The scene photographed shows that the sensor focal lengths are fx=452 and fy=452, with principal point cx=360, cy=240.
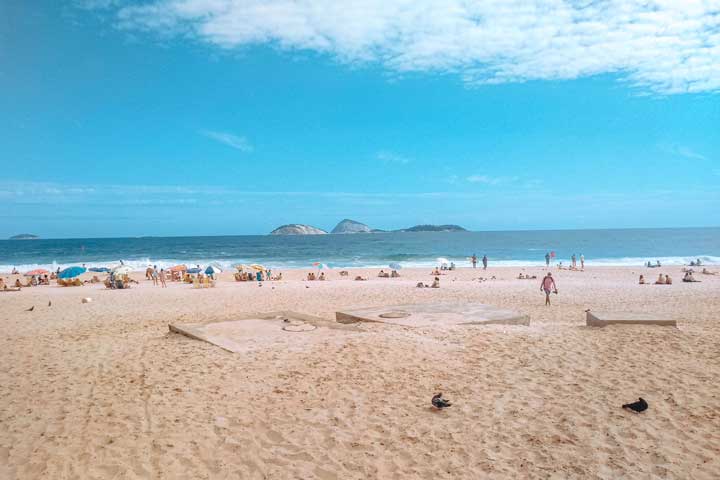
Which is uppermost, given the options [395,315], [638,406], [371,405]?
[395,315]

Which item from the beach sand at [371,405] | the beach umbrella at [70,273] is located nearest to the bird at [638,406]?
the beach sand at [371,405]

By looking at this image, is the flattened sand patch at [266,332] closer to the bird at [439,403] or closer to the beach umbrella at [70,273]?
the bird at [439,403]

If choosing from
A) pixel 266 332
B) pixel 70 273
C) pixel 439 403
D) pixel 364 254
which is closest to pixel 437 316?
pixel 266 332

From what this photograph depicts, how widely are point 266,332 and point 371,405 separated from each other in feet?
14.9

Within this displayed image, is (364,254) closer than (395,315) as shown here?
No

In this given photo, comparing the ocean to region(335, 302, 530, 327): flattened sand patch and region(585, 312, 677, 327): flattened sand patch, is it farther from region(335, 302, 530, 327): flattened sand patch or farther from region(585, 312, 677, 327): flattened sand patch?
region(585, 312, 677, 327): flattened sand patch

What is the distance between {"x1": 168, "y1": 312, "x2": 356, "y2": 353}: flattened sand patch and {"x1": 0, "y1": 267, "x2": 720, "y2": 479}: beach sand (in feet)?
0.88

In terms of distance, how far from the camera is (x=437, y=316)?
11.3 metres

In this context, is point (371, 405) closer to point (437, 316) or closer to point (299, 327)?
point (299, 327)

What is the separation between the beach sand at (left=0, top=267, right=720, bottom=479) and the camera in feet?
15.1

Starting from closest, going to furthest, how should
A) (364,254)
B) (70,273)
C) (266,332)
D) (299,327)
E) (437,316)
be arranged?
(266,332) < (299,327) < (437,316) < (70,273) < (364,254)

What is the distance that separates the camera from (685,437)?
199 inches

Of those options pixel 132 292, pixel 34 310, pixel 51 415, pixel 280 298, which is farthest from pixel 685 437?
pixel 132 292

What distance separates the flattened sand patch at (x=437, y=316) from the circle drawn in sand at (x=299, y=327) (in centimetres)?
140
